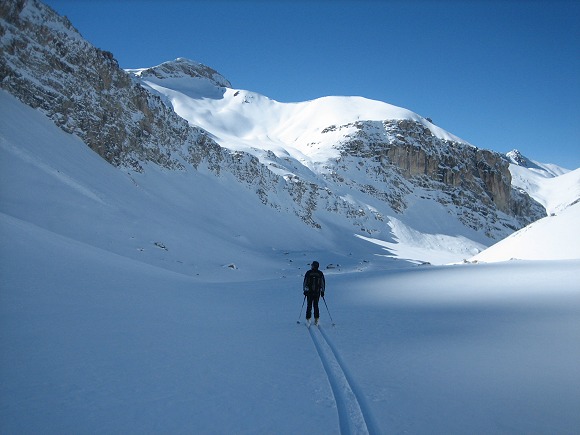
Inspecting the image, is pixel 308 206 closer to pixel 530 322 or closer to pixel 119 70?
pixel 119 70

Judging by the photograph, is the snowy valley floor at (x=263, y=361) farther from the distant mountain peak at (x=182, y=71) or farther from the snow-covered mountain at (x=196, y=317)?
the distant mountain peak at (x=182, y=71)

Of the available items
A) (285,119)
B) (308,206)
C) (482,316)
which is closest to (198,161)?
(308,206)

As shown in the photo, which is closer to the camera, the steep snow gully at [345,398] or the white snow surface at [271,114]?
the steep snow gully at [345,398]

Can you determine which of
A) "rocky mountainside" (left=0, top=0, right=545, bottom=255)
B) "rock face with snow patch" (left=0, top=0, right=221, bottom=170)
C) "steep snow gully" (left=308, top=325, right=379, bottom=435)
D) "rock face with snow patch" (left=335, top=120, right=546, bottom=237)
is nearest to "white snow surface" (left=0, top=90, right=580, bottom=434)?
"steep snow gully" (left=308, top=325, right=379, bottom=435)

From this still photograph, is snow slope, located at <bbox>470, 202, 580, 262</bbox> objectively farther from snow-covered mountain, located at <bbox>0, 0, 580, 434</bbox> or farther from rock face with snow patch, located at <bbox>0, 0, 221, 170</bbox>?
rock face with snow patch, located at <bbox>0, 0, 221, 170</bbox>

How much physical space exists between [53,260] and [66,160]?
26.2 metres

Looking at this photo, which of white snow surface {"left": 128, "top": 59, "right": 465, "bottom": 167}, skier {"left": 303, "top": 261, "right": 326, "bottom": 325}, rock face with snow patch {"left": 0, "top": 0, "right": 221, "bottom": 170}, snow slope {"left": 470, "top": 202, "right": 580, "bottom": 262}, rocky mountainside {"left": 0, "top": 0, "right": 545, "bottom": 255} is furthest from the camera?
white snow surface {"left": 128, "top": 59, "right": 465, "bottom": 167}

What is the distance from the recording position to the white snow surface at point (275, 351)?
464cm

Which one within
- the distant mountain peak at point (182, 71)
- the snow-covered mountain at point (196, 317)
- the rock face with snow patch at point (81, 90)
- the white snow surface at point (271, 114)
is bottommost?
the snow-covered mountain at point (196, 317)

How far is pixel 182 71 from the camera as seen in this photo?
171375mm

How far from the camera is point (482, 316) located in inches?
382

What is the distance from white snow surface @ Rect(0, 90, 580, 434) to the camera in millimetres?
4637

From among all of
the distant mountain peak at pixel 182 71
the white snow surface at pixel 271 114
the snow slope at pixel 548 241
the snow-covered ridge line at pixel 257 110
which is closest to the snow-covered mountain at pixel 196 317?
the snow slope at pixel 548 241

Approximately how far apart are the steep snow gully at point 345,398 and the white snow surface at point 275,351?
3 centimetres
